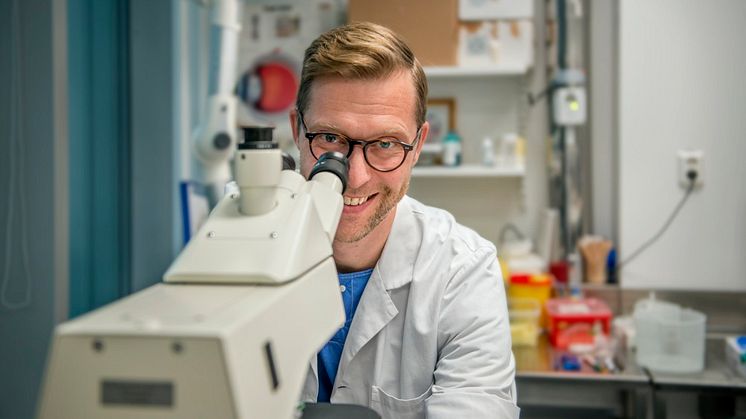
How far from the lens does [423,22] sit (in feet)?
8.72

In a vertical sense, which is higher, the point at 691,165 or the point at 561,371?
the point at 691,165

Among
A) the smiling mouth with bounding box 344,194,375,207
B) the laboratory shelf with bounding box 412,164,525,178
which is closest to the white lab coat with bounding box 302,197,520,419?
the smiling mouth with bounding box 344,194,375,207

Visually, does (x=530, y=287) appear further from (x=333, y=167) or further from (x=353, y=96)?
(x=333, y=167)

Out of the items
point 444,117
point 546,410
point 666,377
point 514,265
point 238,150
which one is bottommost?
point 546,410

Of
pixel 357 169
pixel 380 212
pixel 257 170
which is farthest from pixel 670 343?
pixel 257 170

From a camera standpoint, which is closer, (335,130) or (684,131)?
(335,130)

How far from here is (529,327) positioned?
2438 millimetres

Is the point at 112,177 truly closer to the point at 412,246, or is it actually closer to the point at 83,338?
the point at 412,246

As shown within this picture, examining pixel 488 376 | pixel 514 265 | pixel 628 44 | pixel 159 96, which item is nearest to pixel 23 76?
pixel 159 96

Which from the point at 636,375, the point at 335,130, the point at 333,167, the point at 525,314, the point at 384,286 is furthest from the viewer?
the point at 525,314

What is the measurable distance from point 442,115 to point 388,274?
1694mm

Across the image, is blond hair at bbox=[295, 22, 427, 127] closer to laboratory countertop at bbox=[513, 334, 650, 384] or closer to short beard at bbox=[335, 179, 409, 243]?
short beard at bbox=[335, 179, 409, 243]

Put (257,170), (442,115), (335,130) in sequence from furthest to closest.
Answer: (442,115) < (335,130) < (257,170)

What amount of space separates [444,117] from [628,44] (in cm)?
81
